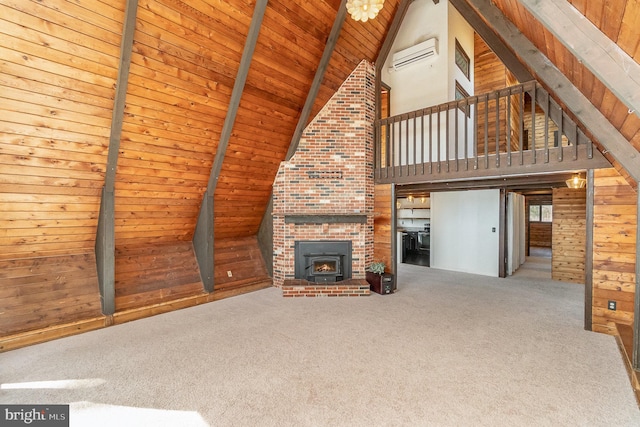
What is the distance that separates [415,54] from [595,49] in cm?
541

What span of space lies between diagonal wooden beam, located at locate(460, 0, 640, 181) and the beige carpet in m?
1.94

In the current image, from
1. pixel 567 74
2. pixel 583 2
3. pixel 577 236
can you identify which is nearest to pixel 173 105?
pixel 583 2

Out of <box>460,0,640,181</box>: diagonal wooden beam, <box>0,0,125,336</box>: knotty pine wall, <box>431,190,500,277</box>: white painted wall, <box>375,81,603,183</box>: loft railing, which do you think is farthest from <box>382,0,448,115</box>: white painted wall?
<box>0,0,125,336</box>: knotty pine wall

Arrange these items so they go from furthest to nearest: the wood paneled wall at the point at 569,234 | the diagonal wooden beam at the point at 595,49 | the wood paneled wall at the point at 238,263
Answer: the wood paneled wall at the point at 569,234 < the wood paneled wall at the point at 238,263 < the diagonal wooden beam at the point at 595,49

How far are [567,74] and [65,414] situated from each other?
486cm

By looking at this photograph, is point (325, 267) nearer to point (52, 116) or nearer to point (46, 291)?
point (46, 291)

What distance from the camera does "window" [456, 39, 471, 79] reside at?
6514 millimetres

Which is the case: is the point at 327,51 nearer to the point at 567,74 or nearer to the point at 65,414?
the point at 567,74

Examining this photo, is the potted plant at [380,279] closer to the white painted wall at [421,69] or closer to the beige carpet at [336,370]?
the beige carpet at [336,370]

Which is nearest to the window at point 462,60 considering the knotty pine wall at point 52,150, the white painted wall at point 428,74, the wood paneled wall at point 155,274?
the white painted wall at point 428,74

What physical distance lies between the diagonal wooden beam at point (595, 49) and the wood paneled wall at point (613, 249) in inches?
112

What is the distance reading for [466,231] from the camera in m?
7.09

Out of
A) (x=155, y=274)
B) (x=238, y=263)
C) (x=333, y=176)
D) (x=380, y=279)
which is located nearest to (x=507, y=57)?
(x=333, y=176)

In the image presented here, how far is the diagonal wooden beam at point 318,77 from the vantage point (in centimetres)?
437
